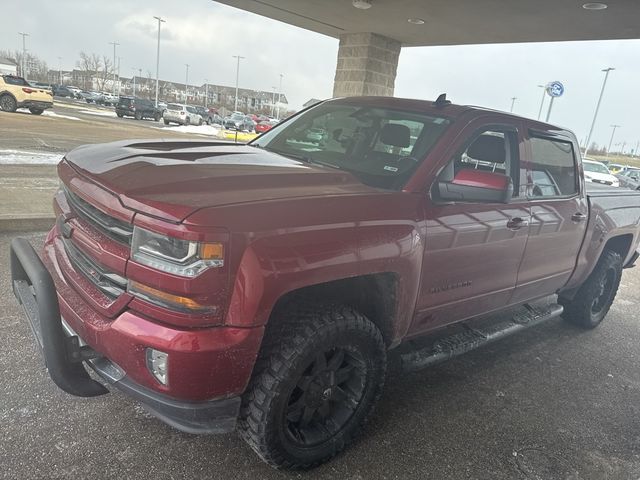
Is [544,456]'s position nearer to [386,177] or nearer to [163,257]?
[386,177]

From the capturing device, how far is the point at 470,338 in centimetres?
353

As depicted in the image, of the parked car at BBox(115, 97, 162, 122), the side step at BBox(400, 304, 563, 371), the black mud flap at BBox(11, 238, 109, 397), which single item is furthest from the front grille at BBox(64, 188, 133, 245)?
the parked car at BBox(115, 97, 162, 122)

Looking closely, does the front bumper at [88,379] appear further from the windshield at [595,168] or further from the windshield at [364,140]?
the windshield at [595,168]

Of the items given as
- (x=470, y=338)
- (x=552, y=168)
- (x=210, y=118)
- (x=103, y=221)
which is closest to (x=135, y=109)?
(x=210, y=118)

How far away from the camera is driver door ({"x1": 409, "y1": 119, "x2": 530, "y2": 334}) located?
9.36ft

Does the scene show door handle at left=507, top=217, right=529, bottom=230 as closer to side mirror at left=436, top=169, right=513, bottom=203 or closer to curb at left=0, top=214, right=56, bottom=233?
side mirror at left=436, top=169, right=513, bottom=203

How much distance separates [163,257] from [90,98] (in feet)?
220

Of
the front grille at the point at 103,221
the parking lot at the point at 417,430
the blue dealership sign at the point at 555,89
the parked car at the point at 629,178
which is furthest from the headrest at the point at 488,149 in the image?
the parked car at the point at 629,178

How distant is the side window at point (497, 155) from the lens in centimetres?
327

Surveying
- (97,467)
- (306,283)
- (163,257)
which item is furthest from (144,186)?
(97,467)

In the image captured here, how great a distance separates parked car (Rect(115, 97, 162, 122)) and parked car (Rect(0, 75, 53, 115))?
37.9 ft

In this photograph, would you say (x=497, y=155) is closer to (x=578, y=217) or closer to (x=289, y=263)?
(x=578, y=217)

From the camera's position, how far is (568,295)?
4.97 metres

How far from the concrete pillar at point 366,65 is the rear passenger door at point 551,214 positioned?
6684 millimetres
